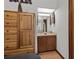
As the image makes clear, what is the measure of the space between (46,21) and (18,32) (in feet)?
9.80

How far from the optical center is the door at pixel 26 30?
3701 millimetres

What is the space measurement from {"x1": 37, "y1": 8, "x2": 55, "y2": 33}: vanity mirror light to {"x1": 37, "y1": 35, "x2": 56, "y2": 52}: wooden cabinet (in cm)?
78

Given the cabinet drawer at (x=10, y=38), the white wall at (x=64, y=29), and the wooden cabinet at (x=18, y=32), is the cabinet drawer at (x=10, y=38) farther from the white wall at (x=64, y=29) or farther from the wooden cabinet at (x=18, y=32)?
the white wall at (x=64, y=29)

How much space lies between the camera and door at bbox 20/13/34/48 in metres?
3.70

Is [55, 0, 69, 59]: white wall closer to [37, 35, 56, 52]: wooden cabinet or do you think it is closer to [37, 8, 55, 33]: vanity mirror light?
[37, 35, 56, 52]: wooden cabinet

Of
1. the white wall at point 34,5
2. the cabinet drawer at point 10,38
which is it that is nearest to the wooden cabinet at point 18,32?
the cabinet drawer at point 10,38

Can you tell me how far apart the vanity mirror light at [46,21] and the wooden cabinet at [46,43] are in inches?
30.9

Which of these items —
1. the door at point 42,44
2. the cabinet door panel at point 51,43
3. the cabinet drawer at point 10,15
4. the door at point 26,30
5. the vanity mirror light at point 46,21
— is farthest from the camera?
the vanity mirror light at point 46,21

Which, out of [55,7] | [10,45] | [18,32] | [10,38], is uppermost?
[55,7]

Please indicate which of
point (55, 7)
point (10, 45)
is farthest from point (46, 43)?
point (10, 45)

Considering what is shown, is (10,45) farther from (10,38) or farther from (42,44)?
(42,44)

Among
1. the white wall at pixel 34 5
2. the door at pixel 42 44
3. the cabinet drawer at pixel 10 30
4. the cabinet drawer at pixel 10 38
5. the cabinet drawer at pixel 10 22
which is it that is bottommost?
the door at pixel 42 44

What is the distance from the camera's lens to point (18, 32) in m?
3.66
